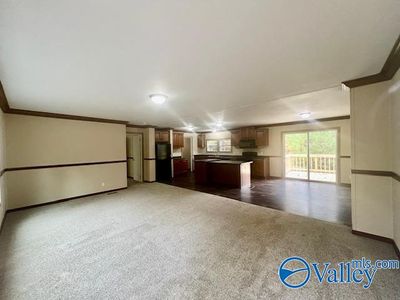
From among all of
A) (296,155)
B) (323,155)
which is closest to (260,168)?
(296,155)

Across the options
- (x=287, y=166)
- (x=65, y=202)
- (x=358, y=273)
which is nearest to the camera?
(x=358, y=273)

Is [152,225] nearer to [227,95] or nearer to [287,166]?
→ [227,95]

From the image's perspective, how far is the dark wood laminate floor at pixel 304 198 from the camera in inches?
132

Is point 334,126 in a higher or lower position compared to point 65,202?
higher

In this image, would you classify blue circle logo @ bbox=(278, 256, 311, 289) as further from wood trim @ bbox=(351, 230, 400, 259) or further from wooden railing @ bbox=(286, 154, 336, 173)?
wooden railing @ bbox=(286, 154, 336, 173)

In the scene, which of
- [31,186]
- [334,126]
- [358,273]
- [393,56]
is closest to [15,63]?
[31,186]

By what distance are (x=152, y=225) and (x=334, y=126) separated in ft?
22.0

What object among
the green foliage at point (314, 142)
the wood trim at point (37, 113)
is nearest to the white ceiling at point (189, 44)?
the wood trim at point (37, 113)

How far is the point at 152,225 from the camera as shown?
9.80ft

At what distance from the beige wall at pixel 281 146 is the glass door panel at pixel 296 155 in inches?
9.5

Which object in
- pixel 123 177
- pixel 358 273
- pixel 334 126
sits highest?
Result: pixel 334 126

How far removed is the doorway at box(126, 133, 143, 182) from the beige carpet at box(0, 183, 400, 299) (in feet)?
11.8

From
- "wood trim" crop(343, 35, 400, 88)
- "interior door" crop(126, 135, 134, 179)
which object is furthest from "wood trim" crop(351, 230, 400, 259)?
"interior door" crop(126, 135, 134, 179)

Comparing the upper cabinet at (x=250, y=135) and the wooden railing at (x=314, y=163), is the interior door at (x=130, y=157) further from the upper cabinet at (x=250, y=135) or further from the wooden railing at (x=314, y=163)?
the wooden railing at (x=314, y=163)
